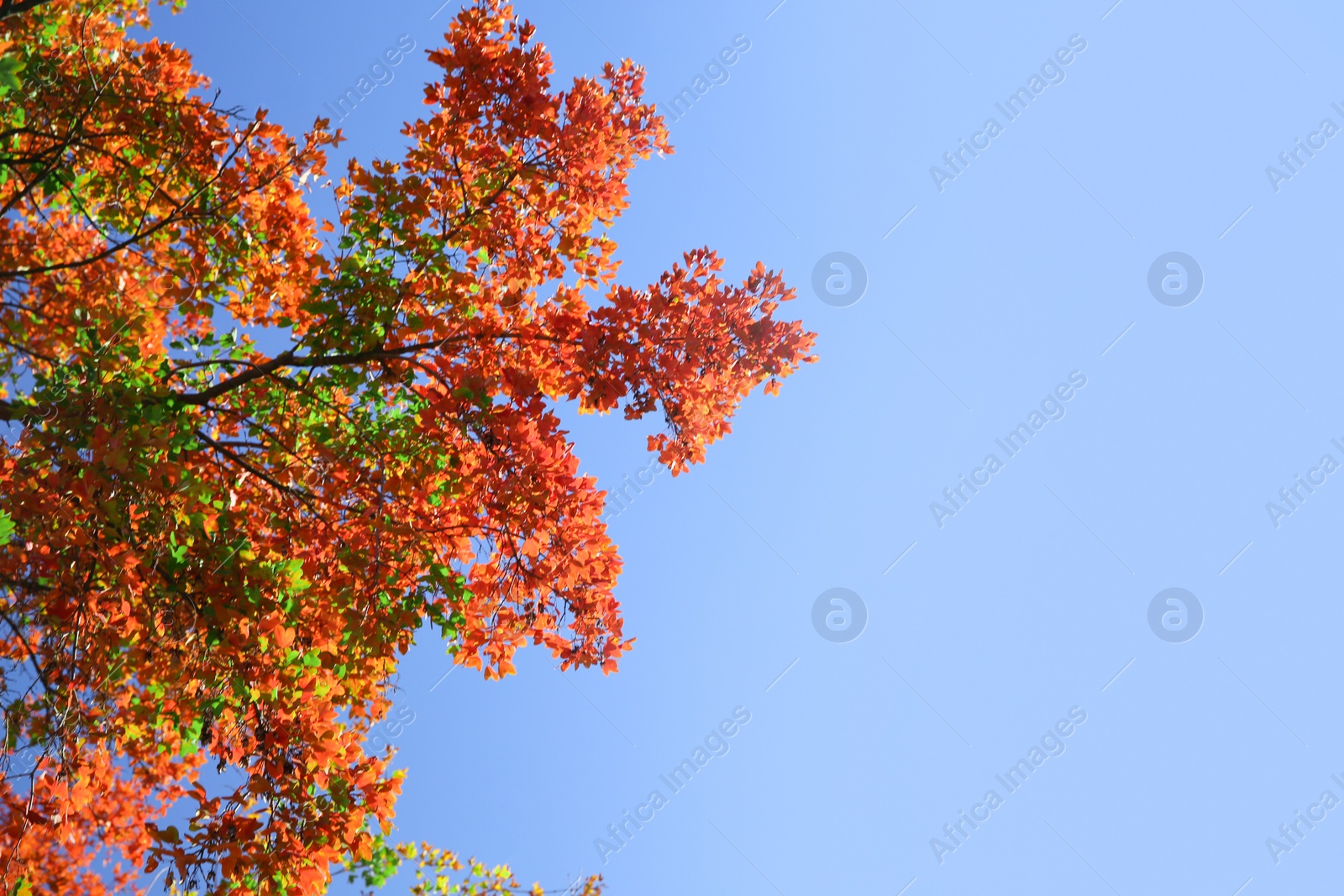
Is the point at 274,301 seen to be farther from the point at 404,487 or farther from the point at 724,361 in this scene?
the point at 724,361

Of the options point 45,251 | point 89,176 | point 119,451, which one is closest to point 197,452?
point 119,451

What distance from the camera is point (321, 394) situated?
705cm

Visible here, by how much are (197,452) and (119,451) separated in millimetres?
1922

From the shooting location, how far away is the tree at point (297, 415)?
4605mm

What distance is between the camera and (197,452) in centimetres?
569

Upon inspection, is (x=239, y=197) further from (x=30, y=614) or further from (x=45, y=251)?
(x=30, y=614)

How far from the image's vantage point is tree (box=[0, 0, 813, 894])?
4.61 meters

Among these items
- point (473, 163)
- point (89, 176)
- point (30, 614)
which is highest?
point (89, 176)

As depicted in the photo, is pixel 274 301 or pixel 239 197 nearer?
pixel 239 197

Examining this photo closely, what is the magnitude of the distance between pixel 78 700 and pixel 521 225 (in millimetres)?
4398

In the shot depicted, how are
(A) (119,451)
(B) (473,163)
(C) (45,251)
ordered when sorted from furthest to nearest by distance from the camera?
(C) (45,251), (B) (473,163), (A) (119,451)

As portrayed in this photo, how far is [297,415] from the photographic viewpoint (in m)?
6.79

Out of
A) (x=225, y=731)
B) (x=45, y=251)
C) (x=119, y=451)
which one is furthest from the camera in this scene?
(x=45, y=251)

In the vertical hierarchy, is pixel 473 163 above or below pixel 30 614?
above
